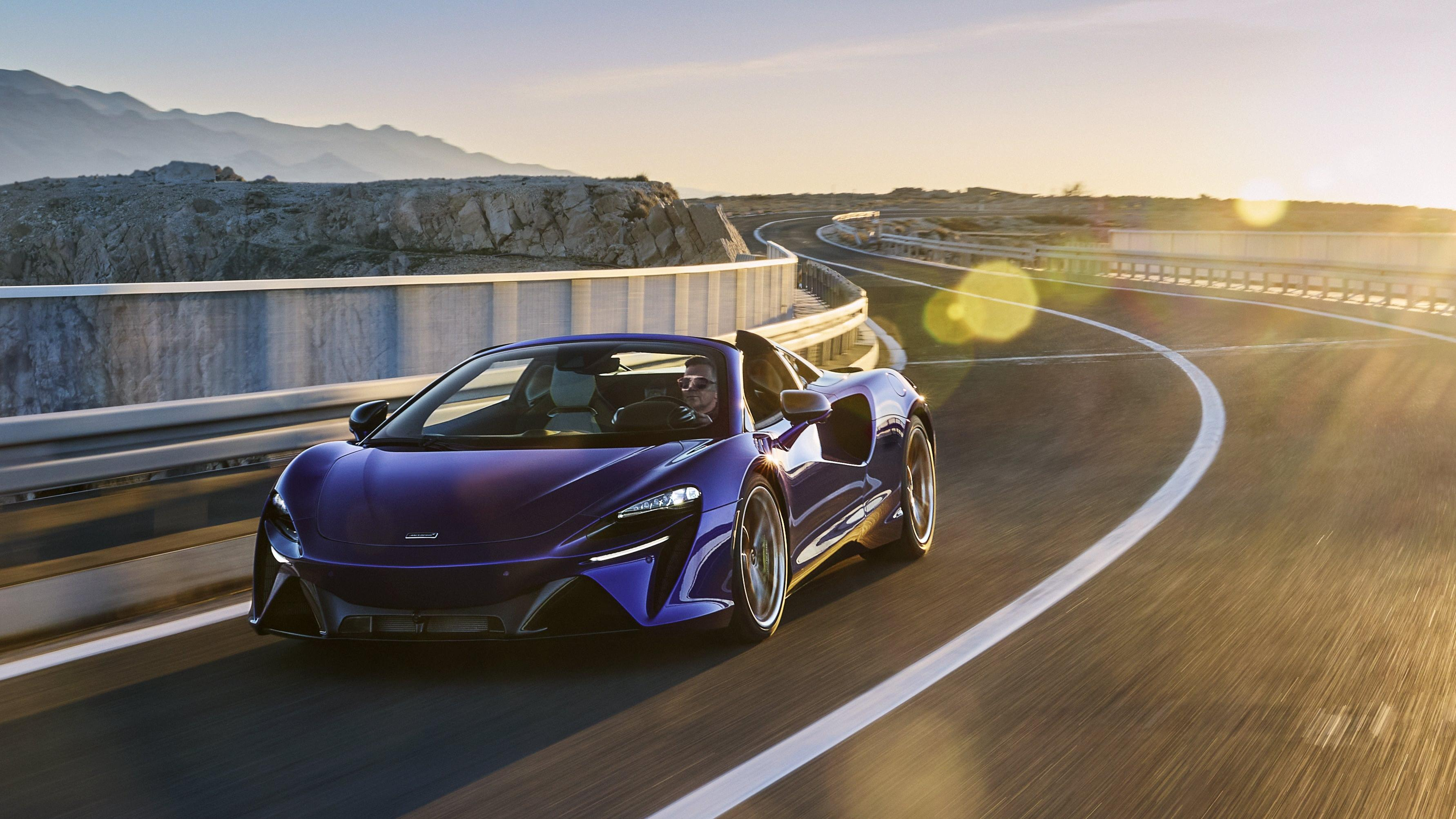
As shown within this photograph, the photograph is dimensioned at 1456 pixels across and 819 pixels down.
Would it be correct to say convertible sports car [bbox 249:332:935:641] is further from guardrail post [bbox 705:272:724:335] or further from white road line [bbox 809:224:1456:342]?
white road line [bbox 809:224:1456:342]

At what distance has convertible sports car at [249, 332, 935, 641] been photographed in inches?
208

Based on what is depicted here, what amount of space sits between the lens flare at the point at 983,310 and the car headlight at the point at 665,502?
18422 mm

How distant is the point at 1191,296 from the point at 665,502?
101ft

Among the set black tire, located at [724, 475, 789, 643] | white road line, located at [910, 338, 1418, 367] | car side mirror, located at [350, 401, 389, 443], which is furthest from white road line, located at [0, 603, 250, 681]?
white road line, located at [910, 338, 1418, 367]

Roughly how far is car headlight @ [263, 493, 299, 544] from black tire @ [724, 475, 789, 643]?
1616 millimetres

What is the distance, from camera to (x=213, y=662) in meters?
5.83

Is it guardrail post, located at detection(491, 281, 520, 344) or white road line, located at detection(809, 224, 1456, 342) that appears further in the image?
white road line, located at detection(809, 224, 1456, 342)

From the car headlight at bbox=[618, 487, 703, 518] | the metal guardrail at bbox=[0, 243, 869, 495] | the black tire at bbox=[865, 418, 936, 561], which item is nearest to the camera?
the car headlight at bbox=[618, 487, 703, 518]

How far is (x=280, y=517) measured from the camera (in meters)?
5.69

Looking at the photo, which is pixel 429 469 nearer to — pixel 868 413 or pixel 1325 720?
pixel 868 413

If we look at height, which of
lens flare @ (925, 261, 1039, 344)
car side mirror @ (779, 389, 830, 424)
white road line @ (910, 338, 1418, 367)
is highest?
car side mirror @ (779, 389, 830, 424)

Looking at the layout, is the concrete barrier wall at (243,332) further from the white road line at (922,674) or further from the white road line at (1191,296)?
the white road line at (1191,296)

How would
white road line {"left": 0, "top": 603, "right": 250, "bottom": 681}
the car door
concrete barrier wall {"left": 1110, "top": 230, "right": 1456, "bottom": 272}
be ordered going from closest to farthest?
white road line {"left": 0, "top": 603, "right": 250, "bottom": 681} < the car door < concrete barrier wall {"left": 1110, "top": 230, "right": 1456, "bottom": 272}

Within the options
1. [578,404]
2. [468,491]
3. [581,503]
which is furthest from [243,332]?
[581,503]
